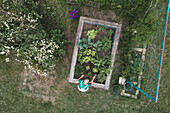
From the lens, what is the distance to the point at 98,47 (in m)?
3.95

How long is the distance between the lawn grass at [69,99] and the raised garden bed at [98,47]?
80 cm

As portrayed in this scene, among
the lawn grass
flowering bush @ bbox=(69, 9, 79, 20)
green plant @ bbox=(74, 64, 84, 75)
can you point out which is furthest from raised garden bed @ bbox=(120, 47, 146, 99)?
flowering bush @ bbox=(69, 9, 79, 20)

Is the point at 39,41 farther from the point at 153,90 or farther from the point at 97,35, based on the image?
the point at 153,90

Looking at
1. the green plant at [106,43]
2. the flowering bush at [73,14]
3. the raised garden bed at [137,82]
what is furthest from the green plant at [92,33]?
the raised garden bed at [137,82]

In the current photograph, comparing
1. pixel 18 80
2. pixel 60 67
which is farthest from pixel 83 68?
→ pixel 18 80

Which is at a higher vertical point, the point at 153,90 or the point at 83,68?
the point at 83,68

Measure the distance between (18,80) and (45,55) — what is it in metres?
2.23

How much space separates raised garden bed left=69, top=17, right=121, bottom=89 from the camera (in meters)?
3.99

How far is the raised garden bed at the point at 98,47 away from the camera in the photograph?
399 cm

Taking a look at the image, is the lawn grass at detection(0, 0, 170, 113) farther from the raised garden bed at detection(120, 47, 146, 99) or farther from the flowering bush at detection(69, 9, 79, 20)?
the flowering bush at detection(69, 9, 79, 20)

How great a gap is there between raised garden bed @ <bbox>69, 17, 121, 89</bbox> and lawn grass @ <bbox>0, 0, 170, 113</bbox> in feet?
2.62

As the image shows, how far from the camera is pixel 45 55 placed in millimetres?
3545

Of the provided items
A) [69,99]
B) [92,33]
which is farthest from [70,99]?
[92,33]

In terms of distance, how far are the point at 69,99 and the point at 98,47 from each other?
2.54 m
